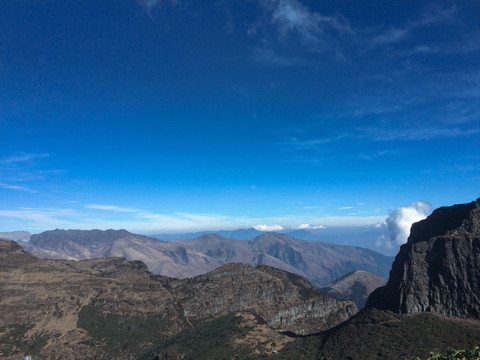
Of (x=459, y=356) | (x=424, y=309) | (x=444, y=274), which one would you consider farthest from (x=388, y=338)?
(x=459, y=356)

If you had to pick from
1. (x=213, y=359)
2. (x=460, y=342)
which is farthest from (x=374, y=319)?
(x=213, y=359)

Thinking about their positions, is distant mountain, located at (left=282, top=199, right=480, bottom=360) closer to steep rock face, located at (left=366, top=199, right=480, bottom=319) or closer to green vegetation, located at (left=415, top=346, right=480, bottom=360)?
steep rock face, located at (left=366, top=199, right=480, bottom=319)

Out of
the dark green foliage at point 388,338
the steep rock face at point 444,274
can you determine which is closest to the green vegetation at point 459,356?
the dark green foliage at point 388,338

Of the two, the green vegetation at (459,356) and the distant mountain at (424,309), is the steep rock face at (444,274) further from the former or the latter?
the green vegetation at (459,356)

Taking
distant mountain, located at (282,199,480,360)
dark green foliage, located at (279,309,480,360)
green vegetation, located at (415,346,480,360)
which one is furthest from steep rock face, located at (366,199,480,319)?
green vegetation, located at (415,346,480,360)

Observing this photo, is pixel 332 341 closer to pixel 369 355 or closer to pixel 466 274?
pixel 369 355

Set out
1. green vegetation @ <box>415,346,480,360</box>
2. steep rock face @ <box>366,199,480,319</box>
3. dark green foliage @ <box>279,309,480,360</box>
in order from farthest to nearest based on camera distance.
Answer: steep rock face @ <box>366,199,480,319</box>, dark green foliage @ <box>279,309,480,360</box>, green vegetation @ <box>415,346,480,360</box>

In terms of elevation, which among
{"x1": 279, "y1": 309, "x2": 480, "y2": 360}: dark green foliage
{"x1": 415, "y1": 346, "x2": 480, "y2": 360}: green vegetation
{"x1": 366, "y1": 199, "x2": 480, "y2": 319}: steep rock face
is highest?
{"x1": 366, "y1": 199, "x2": 480, "y2": 319}: steep rock face

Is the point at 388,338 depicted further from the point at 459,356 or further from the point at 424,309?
the point at 459,356
